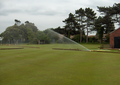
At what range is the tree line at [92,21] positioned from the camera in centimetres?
4775

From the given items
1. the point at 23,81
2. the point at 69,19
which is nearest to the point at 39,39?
the point at 69,19

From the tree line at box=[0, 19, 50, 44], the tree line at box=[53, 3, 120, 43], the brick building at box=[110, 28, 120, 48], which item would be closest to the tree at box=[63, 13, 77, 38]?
the tree line at box=[53, 3, 120, 43]

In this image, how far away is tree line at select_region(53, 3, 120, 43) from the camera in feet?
157

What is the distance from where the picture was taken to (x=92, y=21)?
217ft

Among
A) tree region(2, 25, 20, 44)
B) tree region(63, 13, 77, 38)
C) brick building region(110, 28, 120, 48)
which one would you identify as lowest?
brick building region(110, 28, 120, 48)

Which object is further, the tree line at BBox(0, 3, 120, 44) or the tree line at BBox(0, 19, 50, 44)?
the tree line at BBox(0, 19, 50, 44)

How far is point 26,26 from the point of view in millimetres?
75562

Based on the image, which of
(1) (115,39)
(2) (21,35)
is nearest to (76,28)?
(2) (21,35)

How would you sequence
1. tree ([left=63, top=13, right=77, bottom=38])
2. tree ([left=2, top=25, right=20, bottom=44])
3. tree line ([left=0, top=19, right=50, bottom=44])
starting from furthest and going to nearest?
tree ([left=63, top=13, right=77, bottom=38])
tree ([left=2, top=25, right=20, bottom=44])
tree line ([left=0, top=19, right=50, bottom=44])

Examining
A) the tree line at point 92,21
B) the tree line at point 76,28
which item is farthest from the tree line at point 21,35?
the tree line at point 92,21

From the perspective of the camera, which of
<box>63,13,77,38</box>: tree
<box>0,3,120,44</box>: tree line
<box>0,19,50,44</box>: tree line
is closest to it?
<box>0,3,120,44</box>: tree line

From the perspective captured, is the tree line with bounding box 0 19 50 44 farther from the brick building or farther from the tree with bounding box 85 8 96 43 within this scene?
the brick building

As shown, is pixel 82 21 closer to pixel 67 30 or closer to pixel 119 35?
pixel 67 30

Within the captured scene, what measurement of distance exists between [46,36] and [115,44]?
3787cm
